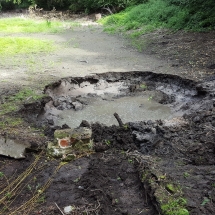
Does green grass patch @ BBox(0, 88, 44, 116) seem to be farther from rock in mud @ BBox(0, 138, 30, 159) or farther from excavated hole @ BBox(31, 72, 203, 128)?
rock in mud @ BBox(0, 138, 30, 159)

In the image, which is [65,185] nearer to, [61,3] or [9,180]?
[9,180]

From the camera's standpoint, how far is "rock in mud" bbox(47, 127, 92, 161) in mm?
4277

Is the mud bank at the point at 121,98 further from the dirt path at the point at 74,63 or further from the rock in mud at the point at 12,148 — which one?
the rock in mud at the point at 12,148

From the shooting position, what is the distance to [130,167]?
3.92 m

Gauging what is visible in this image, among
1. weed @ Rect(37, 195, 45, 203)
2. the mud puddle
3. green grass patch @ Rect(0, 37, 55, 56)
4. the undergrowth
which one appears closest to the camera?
weed @ Rect(37, 195, 45, 203)

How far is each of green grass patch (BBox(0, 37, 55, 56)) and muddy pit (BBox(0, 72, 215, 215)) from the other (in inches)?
207

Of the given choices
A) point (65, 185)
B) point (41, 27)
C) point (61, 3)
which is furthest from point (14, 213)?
point (61, 3)

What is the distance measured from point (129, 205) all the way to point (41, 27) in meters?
16.6

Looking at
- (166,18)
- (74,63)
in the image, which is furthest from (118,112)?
(166,18)

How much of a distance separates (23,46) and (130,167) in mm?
9637

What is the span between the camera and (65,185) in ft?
12.1

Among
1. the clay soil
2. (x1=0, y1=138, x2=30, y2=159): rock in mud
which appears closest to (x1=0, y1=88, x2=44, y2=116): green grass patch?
the clay soil

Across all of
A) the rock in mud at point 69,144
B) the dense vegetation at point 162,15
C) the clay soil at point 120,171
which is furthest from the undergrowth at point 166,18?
the rock in mud at point 69,144

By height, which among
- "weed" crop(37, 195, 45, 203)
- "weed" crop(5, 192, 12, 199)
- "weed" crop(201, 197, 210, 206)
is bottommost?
"weed" crop(5, 192, 12, 199)
